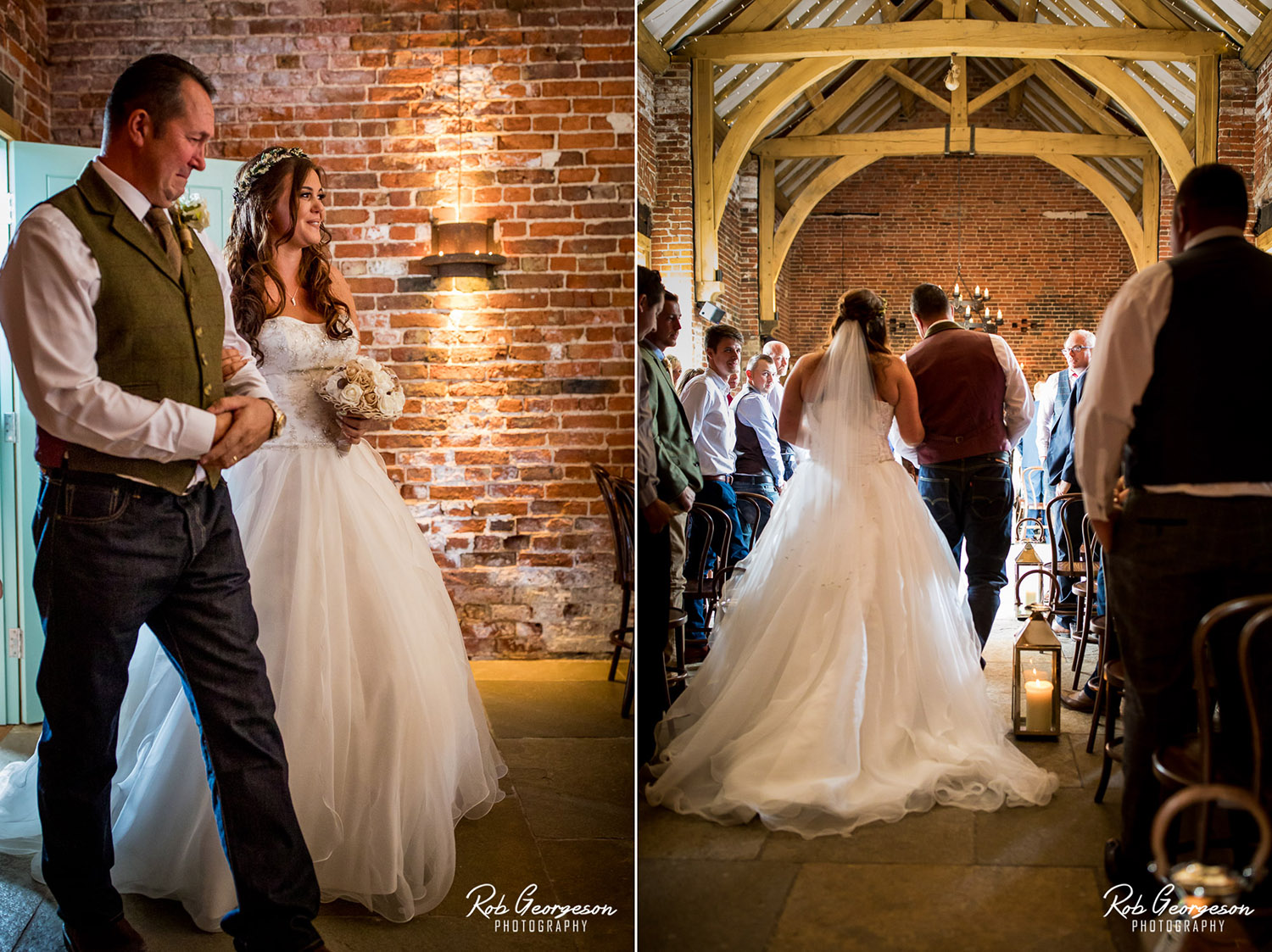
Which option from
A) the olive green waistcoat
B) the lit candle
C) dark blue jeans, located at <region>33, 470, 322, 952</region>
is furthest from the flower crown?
the lit candle

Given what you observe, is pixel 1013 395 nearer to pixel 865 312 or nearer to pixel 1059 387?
pixel 1059 387

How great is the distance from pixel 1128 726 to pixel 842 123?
1095 mm

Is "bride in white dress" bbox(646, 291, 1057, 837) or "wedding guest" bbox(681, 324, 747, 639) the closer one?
"wedding guest" bbox(681, 324, 747, 639)

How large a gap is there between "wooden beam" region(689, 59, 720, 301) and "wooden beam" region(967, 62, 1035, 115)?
1.40 feet

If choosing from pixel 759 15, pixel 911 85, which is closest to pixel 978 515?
pixel 911 85

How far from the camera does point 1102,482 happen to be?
5.07ft

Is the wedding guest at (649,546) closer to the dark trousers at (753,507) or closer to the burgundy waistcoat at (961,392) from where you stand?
the dark trousers at (753,507)

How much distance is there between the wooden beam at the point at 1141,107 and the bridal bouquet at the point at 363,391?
149 cm

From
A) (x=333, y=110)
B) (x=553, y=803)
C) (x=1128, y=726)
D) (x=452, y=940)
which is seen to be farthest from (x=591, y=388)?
(x=1128, y=726)

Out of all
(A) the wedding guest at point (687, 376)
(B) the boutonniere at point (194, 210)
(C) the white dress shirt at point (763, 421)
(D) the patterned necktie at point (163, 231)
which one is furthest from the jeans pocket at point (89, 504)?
(C) the white dress shirt at point (763, 421)

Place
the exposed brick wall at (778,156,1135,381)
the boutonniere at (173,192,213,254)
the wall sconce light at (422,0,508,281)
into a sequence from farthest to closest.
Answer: the wall sconce light at (422,0,508,281)
the boutonniere at (173,192,213,254)
the exposed brick wall at (778,156,1135,381)

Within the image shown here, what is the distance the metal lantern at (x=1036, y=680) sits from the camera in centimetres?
183

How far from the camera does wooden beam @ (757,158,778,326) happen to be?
163cm

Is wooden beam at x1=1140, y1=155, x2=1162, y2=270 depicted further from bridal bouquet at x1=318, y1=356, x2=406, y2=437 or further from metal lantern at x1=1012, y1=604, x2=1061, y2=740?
bridal bouquet at x1=318, y1=356, x2=406, y2=437
